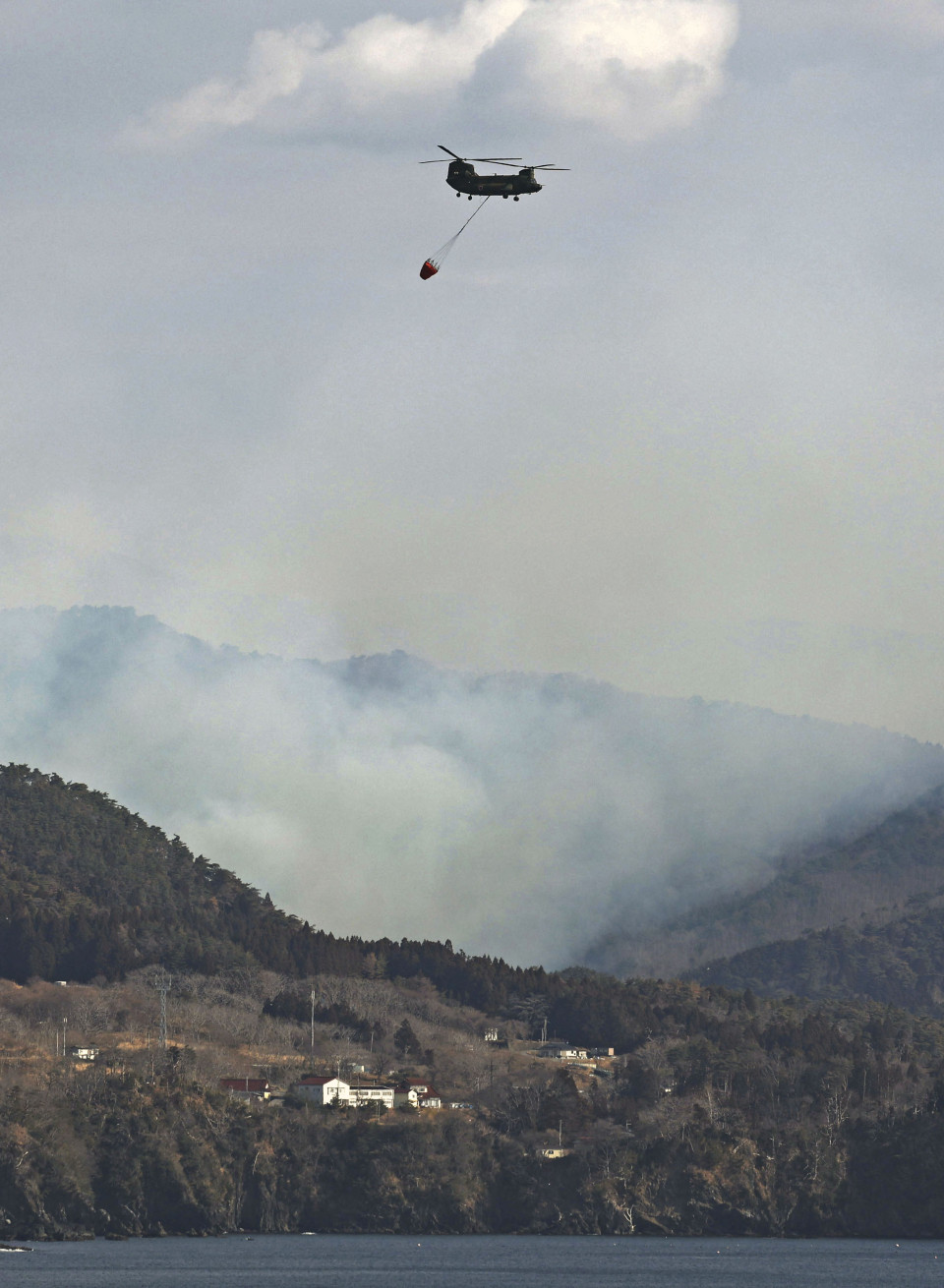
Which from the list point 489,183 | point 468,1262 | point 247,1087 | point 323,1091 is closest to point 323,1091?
point 323,1091

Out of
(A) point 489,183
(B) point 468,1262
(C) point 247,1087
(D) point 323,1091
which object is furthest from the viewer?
(D) point 323,1091

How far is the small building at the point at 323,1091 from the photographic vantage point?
19400 cm

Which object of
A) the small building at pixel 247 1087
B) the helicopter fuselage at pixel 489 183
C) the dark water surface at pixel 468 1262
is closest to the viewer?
the helicopter fuselage at pixel 489 183

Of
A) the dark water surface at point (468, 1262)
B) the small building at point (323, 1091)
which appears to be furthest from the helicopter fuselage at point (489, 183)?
the small building at point (323, 1091)

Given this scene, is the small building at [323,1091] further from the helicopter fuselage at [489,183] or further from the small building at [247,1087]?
the helicopter fuselage at [489,183]

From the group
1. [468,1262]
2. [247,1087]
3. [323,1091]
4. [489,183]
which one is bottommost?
[468,1262]

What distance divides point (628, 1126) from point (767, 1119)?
15.9 metres

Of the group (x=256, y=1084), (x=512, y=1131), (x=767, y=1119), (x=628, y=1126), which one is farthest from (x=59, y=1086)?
(x=767, y=1119)

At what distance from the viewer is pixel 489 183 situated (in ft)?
261

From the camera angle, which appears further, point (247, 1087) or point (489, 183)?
point (247, 1087)

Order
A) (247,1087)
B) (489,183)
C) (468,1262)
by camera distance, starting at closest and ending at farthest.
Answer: (489,183), (468,1262), (247,1087)

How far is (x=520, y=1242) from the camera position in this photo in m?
169

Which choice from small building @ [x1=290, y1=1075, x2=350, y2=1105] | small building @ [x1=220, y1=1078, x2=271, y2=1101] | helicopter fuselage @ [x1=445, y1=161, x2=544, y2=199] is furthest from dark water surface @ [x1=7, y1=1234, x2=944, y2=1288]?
helicopter fuselage @ [x1=445, y1=161, x2=544, y2=199]

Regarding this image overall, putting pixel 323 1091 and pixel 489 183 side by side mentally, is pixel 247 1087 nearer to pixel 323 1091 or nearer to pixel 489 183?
pixel 323 1091
